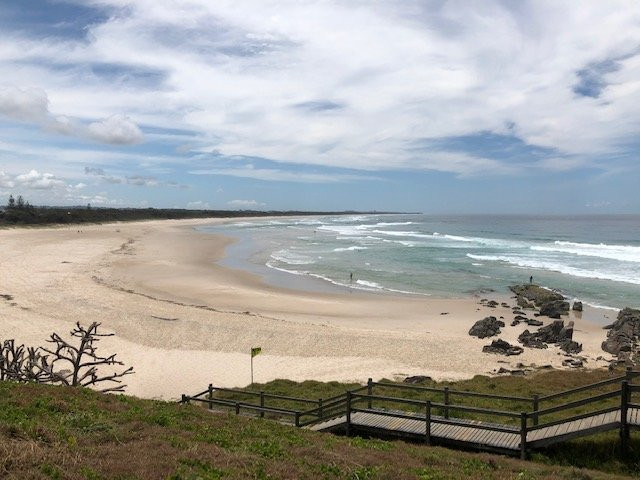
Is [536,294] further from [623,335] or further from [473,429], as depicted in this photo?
[473,429]

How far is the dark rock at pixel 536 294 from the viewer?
3456 centimetres

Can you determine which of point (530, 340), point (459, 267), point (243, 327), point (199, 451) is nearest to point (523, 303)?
point (530, 340)

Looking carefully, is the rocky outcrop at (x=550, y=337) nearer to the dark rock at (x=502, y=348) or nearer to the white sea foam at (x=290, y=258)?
the dark rock at (x=502, y=348)

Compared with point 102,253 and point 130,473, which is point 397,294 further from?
point 102,253

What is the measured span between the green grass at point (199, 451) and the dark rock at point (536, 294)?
26.0 metres

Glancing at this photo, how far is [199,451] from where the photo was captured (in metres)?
8.00

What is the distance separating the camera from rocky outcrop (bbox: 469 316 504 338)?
85.1ft

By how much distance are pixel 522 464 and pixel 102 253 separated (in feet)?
180

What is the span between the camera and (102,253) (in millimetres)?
56375

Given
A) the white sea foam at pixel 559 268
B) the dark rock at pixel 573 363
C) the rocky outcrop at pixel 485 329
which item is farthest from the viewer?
the white sea foam at pixel 559 268

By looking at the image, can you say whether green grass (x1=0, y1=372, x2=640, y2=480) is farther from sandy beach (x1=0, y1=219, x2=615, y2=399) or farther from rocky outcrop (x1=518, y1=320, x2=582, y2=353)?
rocky outcrop (x1=518, y1=320, x2=582, y2=353)

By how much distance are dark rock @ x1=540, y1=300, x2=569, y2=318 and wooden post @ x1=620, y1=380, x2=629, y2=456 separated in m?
23.0

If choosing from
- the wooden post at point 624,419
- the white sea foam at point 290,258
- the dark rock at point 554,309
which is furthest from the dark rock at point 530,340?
the white sea foam at point 290,258

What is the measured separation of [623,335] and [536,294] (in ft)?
40.2
